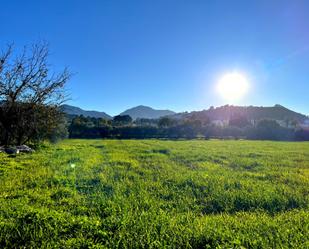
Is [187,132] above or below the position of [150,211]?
above

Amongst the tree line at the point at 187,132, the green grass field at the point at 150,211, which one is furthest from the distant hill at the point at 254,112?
the green grass field at the point at 150,211

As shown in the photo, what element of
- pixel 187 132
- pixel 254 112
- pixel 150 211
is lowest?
pixel 150 211

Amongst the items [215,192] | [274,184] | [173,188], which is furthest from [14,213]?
[274,184]

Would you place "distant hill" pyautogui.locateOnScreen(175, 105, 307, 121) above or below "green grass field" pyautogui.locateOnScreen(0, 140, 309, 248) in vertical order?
above

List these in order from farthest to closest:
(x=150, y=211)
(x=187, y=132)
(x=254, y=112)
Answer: (x=254, y=112)
(x=187, y=132)
(x=150, y=211)

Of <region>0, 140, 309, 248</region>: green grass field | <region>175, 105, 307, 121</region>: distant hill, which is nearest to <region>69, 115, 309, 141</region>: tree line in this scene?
<region>0, 140, 309, 248</region>: green grass field

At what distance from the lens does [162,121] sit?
9088 centimetres

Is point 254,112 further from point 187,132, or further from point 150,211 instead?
point 150,211

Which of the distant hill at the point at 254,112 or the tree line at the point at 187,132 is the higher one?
the distant hill at the point at 254,112

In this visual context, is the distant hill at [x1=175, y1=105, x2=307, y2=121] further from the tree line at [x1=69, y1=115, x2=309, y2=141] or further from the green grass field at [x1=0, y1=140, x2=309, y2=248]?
the green grass field at [x1=0, y1=140, x2=309, y2=248]

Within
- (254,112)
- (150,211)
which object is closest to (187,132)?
(150,211)

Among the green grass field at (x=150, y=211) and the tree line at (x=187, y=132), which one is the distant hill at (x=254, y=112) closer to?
the tree line at (x=187, y=132)

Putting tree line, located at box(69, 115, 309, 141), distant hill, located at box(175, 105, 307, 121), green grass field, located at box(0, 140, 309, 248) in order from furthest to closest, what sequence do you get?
distant hill, located at box(175, 105, 307, 121) < tree line, located at box(69, 115, 309, 141) < green grass field, located at box(0, 140, 309, 248)

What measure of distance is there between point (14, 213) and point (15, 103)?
13.4 m
